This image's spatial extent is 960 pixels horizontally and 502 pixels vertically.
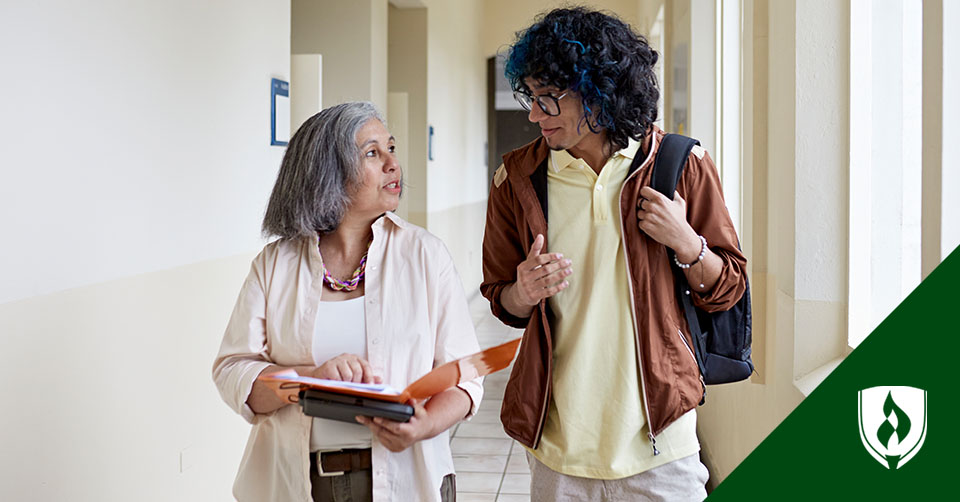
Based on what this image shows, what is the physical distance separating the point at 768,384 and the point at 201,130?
2211 millimetres

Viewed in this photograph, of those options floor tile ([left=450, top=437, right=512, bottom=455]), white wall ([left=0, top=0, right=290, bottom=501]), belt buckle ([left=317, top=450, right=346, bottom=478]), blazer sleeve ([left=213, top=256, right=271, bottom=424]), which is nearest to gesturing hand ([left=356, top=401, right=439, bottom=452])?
belt buckle ([left=317, top=450, right=346, bottom=478])

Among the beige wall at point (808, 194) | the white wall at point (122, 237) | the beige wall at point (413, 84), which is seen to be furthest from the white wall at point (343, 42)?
the beige wall at point (808, 194)

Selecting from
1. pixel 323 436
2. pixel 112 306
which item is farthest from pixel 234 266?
pixel 323 436

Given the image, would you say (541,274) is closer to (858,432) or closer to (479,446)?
(858,432)

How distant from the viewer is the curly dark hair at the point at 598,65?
1742 millimetres

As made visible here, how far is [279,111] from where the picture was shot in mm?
4062

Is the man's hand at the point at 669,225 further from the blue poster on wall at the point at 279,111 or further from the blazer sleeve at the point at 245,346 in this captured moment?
the blue poster on wall at the point at 279,111

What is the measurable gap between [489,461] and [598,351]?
10.7 feet

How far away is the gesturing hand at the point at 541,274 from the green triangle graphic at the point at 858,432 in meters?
0.48

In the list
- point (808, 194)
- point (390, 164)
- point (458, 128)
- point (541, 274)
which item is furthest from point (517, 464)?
point (458, 128)

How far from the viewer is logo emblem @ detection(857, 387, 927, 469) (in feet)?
5.00

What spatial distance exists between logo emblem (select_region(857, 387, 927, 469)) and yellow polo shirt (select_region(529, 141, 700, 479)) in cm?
34

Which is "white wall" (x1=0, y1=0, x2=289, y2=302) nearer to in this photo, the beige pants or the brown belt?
the brown belt

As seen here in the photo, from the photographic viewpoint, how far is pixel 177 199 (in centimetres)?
311
